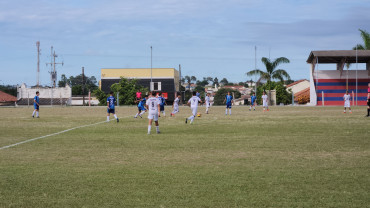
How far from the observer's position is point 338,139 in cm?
1556

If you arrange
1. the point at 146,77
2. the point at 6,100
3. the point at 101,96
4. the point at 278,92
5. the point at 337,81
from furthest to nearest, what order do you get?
the point at 146,77
the point at 6,100
the point at 101,96
the point at 278,92
the point at 337,81

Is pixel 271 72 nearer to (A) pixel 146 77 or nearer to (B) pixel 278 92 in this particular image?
(B) pixel 278 92

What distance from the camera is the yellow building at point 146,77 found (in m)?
108

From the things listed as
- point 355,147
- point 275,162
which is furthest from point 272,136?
point 275,162

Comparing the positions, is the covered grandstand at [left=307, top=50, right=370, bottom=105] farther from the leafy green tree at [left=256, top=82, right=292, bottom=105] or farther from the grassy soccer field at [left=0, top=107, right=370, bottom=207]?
the grassy soccer field at [left=0, top=107, right=370, bottom=207]

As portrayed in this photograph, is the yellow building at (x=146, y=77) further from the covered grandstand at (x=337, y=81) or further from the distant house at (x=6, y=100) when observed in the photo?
the covered grandstand at (x=337, y=81)

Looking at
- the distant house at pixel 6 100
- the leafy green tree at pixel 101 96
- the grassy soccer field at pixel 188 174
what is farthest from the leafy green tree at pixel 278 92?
the grassy soccer field at pixel 188 174

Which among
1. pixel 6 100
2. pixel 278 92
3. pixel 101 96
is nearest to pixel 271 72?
pixel 278 92

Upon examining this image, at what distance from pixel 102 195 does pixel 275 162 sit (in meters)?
4.54

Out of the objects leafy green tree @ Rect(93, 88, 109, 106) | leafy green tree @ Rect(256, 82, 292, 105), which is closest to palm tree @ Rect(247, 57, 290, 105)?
leafy green tree @ Rect(256, 82, 292, 105)

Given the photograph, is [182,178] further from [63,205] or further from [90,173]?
[63,205]

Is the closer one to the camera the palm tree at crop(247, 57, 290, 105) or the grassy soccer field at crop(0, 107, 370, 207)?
the grassy soccer field at crop(0, 107, 370, 207)

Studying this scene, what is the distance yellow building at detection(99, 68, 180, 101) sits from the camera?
107500 millimetres

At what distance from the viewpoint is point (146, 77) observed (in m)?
109
